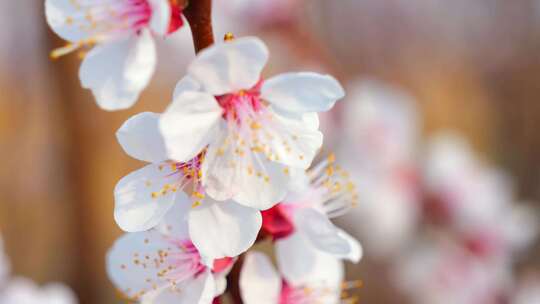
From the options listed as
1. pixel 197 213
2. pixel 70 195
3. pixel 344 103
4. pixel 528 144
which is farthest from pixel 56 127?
pixel 197 213

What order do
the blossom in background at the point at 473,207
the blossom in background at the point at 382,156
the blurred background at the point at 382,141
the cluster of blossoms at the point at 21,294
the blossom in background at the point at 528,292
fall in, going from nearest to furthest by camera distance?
the cluster of blossoms at the point at 21,294 < the blossom in background at the point at 528,292 < the blossom in background at the point at 473,207 < the blurred background at the point at 382,141 < the blossom in background at the point at 382,156

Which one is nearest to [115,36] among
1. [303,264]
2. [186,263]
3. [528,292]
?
[186,263]

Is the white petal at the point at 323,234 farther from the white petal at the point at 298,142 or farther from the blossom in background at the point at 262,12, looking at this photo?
the blossom in background at the point at 262,12

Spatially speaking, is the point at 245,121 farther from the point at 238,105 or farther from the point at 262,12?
the point at 262,12

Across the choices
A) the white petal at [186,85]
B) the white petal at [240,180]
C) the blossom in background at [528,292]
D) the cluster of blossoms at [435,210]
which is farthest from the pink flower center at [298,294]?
the cluster of blossoms at [435,210]

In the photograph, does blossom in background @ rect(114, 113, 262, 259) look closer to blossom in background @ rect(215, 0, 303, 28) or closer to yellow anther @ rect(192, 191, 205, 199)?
yellow anther @ rect(192, 191, 205, 199)

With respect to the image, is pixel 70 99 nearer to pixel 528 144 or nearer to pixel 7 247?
pixel 7 247
